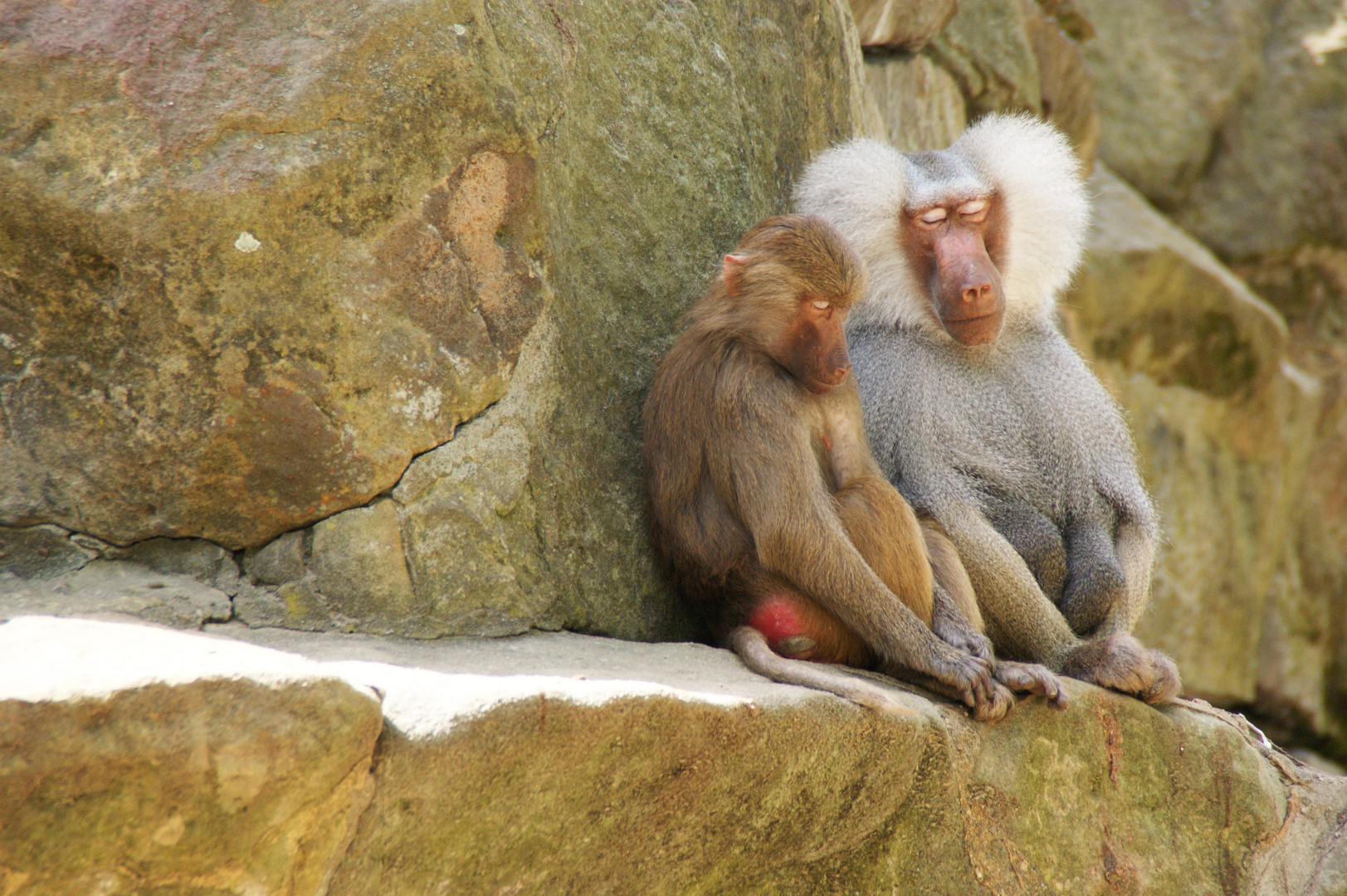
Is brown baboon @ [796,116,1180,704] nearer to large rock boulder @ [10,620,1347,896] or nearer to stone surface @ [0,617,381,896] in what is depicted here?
large rock boulder @ [10,620,1347,896]

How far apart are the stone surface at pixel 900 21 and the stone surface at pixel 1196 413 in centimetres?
248

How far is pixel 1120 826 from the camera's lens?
301 cm

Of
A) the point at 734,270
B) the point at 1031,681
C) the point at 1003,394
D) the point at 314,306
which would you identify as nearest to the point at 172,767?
the point at 314,306

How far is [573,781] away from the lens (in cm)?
208

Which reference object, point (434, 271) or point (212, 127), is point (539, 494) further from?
point (212, 127)

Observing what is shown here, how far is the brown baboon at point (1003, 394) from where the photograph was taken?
3.22 metres

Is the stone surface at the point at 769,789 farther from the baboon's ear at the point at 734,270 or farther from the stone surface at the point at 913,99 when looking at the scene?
the stone surface at the point at 913,99

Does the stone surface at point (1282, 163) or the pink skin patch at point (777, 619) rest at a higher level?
the pink skin patch at point (777, 619)

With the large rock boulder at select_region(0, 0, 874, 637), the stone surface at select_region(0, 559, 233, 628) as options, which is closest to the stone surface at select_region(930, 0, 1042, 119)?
the large rock boulder at select_region(0, 0, 874, 637)

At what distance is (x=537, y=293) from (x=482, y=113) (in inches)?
17.0

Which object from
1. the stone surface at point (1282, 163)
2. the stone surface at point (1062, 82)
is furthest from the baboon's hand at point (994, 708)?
the stone surface at point (1282, 163)

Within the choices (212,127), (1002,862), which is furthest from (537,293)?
(1002,862)

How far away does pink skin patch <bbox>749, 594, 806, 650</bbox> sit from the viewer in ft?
9.22

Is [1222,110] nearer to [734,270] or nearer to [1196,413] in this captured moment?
[1196,413]
